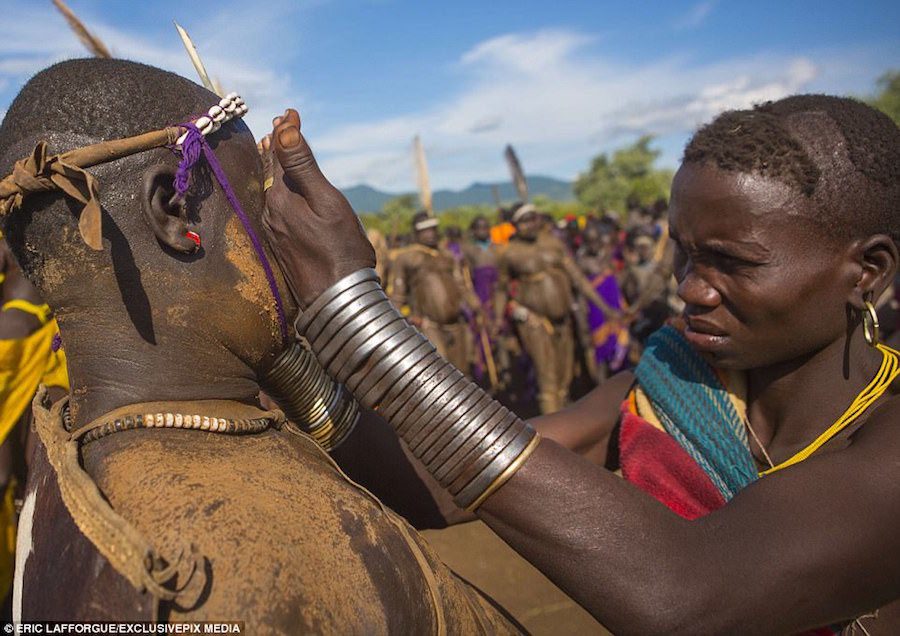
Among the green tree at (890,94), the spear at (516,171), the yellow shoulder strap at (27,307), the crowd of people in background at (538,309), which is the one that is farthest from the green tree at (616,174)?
the yellow shoulder strap at (27,307)

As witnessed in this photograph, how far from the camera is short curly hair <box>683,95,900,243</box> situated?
1583mm

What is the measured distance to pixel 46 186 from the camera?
49.9 inches

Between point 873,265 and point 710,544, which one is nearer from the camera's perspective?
point 710,544

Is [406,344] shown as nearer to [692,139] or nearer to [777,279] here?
[777,279]

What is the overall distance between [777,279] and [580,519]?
800 millimetres

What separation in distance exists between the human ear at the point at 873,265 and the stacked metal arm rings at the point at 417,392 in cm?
96

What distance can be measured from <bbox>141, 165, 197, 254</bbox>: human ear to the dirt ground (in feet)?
10.4

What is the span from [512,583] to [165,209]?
14.7ft

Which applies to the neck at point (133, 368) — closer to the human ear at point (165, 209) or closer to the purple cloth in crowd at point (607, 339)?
the human ear at point (165, 209)

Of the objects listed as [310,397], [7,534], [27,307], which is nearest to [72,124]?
[310,397]

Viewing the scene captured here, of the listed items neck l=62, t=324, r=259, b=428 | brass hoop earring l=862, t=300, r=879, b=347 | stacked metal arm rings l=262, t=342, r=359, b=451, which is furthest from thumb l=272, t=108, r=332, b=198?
brass hoop earring l=862, t=300, r=879, b=347

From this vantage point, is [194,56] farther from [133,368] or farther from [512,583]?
[512,583]

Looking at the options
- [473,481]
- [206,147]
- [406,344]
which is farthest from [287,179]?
[473,481]

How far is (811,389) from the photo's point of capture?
5.91 feet
